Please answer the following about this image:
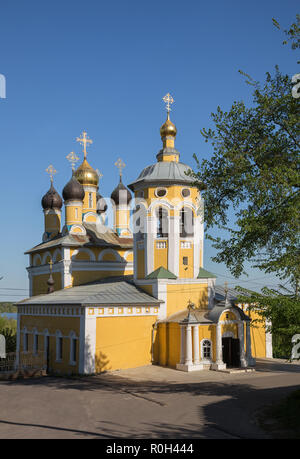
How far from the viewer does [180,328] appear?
65.2ft

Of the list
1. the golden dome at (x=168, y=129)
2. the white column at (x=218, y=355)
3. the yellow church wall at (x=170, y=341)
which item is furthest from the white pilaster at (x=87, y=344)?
the golden dome at (x=168, y=129)

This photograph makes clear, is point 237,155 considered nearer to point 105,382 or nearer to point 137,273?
point 105,382

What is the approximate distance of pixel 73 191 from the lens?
2834cm

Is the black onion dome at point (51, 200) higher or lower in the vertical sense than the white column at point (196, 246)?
higher

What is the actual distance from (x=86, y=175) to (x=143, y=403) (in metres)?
20.3

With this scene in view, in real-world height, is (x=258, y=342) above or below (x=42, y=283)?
below

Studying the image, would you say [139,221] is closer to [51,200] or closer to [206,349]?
[206,349]

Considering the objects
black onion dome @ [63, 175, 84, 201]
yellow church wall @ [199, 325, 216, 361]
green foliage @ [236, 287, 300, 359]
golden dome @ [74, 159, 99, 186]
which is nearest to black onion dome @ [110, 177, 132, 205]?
golden dome @ [74, 159, 99, 186]

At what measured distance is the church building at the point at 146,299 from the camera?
19.7m

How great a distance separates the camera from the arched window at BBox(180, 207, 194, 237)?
22.6 metres

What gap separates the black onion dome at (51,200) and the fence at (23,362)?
35.0 feet

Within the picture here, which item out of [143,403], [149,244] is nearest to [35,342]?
[149,244]

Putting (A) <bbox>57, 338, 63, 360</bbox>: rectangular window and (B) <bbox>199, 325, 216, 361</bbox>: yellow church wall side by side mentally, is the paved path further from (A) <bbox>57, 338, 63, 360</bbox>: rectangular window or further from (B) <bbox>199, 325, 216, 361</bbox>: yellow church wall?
(A) <bbox>57, 338, 63, 360</bbox>: rectangular window

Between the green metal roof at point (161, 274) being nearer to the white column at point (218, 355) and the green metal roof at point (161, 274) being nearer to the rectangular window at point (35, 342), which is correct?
the white column at point (218, 355)
